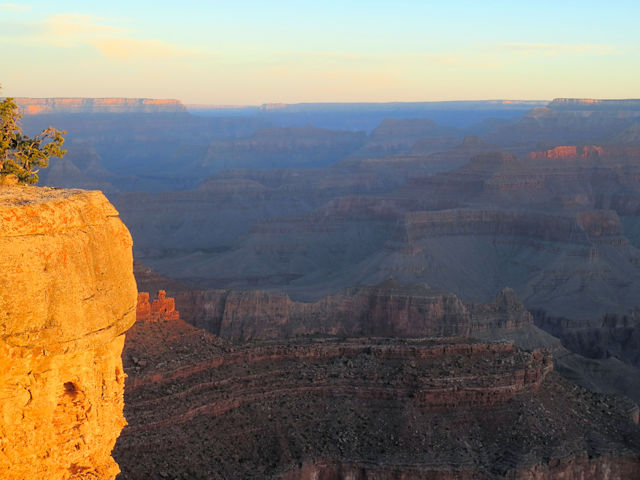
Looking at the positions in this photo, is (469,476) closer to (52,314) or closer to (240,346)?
(240,346)

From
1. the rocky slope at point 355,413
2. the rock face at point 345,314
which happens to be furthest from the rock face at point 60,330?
the rock face at point 345,314

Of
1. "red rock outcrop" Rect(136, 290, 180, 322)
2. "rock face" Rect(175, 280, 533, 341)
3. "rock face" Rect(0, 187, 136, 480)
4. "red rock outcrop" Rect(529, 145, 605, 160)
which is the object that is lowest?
"rock face" Rect(175, 280, 533, 341)

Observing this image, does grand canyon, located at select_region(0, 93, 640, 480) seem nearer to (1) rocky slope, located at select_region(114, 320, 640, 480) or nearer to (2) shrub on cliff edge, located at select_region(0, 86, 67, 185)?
(1) rocky slope, located at select_region(114, 320, 640, 480)

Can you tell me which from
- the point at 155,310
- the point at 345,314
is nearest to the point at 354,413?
the point at 155,310

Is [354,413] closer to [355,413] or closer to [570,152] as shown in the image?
[355,413]

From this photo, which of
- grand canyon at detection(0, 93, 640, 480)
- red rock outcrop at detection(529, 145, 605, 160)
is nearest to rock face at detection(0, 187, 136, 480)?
grand canyon at detection(0, 93, 640, 480)

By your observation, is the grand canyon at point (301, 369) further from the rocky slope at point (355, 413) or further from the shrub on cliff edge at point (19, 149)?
the shrub on cliff edge at point (19, 149)
